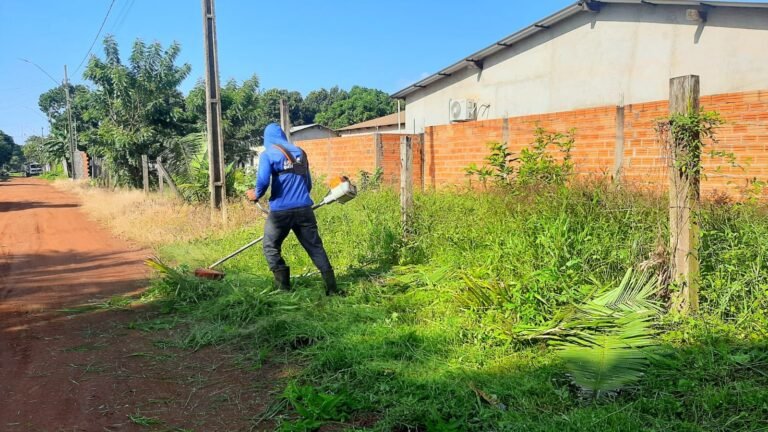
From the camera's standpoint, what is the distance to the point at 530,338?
12.3 feet

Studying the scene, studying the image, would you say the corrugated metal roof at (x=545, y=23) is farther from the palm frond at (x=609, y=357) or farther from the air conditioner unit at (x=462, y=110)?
the palm frond at (x=609, y=357)

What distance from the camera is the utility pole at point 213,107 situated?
10.6m

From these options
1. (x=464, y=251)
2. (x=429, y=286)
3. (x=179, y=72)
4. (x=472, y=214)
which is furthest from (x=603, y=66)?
(x=179, y=72)

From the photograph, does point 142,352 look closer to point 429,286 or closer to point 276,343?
point 276,343

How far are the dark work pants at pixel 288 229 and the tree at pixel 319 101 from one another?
67922 mm

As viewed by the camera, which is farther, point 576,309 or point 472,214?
point 472,214

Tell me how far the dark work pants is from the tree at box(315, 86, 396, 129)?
4728 cm

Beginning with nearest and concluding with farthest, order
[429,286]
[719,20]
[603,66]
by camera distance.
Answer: [429,286] < [719,20] < [603,66]

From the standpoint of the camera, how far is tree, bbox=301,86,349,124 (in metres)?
73.3

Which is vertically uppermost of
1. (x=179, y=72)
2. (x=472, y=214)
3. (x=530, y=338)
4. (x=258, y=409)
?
(x=179, y=72)

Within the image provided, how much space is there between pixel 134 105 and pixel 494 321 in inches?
709

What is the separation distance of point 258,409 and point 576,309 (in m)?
2.33

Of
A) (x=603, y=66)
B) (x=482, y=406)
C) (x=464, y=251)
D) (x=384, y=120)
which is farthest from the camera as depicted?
(x=384, y=120)

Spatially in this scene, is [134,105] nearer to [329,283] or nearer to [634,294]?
[329,283]
